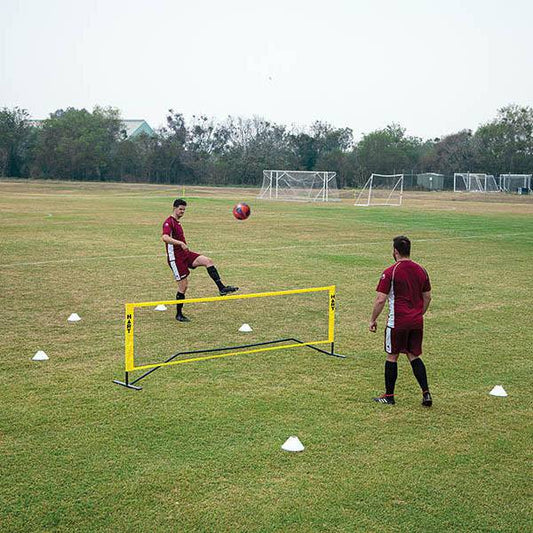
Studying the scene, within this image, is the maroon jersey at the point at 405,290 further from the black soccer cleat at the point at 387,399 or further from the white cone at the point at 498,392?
the white cone at the point at 498,392

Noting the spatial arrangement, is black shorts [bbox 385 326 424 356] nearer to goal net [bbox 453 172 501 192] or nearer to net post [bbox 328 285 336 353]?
net post [bbox 328 285 336 353]

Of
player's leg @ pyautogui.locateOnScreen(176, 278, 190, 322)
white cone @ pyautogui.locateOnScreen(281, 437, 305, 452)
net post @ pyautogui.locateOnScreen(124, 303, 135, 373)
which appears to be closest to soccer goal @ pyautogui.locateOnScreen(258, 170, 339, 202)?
player's leg @ pyautogui.locateOnScreen(176, 278, 190, 322)

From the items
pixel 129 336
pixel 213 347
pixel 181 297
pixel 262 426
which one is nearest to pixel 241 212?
pixel 181 297

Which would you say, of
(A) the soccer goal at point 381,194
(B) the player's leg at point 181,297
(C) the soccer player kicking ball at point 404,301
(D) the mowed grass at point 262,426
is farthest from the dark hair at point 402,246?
(A) the soccer goal at point 381,194

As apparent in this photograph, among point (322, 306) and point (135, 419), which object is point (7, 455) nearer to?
point (135, 419)

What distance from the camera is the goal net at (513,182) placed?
85.8 m

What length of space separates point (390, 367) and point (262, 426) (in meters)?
1.62

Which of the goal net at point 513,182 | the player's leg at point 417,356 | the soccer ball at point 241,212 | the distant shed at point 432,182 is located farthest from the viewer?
the distant shed at point 432,182

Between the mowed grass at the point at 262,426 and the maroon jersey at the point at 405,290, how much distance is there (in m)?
0.98

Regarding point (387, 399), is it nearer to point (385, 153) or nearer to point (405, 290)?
point (405, 290)

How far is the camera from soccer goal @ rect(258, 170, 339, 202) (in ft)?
200

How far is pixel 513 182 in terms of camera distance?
87.4m

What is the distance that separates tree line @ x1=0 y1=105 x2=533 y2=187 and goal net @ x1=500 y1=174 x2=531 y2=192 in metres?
7.57

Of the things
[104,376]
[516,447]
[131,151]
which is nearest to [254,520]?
[516,447]
